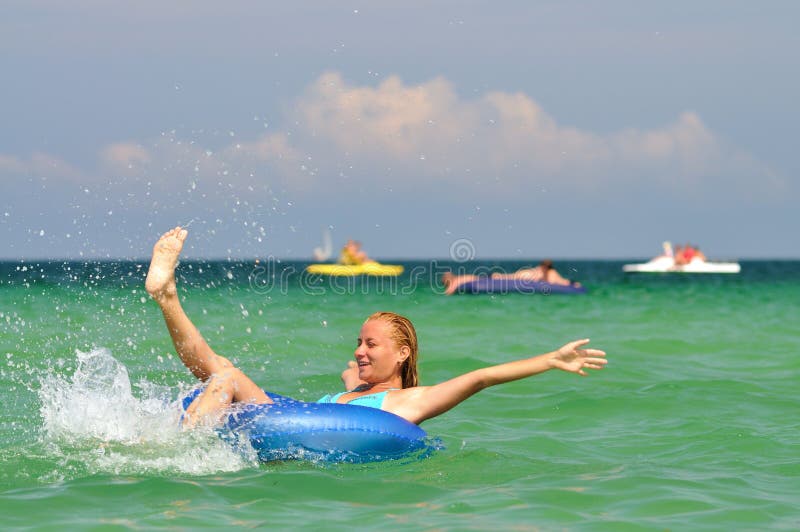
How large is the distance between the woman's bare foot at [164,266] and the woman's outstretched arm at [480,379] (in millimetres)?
1387

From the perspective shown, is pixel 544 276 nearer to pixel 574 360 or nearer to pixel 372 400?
pixel 372 400

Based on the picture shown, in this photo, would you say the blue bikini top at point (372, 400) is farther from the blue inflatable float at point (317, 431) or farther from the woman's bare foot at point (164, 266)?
the woman's bare foot at point (164, 266)

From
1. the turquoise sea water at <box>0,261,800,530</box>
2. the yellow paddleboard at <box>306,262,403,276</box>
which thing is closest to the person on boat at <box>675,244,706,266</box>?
the yellow paddleboard at <box>306,262,403,276</box>

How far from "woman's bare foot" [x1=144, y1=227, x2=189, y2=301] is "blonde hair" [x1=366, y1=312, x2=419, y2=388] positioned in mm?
1137

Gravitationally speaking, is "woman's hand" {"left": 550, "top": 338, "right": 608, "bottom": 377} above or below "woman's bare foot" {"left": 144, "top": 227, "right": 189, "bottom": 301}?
below

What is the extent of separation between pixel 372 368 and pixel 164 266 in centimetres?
131

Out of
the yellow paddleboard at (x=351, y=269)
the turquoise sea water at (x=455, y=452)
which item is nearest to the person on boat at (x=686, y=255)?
the yellow paddleboard at (x=351, y=269)

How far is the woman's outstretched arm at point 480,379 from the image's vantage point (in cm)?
498

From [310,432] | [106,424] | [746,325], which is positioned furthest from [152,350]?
[746,325]

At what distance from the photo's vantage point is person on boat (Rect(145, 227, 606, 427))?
5176 millimetres

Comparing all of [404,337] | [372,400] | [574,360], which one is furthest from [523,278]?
[574,360]

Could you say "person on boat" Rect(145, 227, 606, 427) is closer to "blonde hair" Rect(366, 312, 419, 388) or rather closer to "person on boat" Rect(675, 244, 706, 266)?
"blonde hair" Rect(366, 312, 419, 388)

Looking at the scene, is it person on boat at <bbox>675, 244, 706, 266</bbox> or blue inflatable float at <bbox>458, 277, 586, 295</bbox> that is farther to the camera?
person on boat at <bbox>675, 244, 706, 266</bbox>

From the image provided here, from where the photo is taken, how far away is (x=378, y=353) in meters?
5.82
